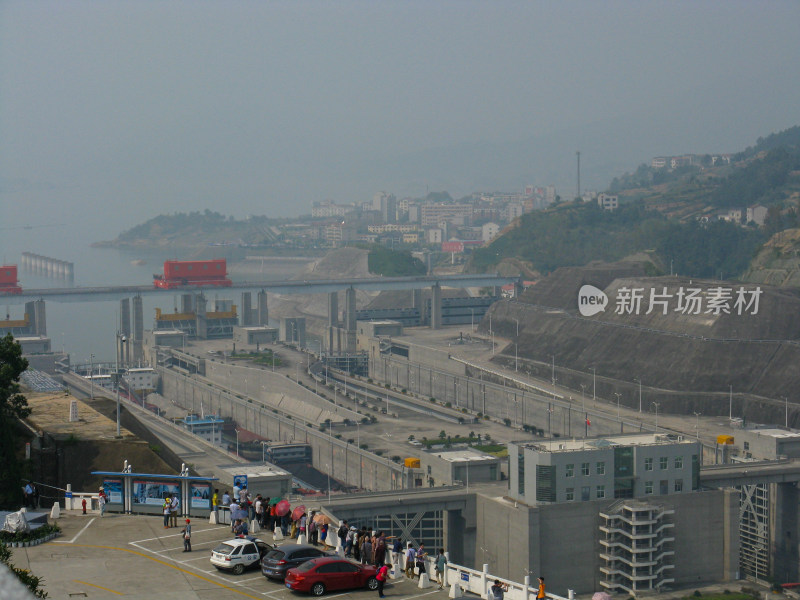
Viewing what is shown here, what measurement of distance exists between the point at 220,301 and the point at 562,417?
5315 centimetres

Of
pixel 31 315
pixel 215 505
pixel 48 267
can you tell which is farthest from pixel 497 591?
pixel 48 267

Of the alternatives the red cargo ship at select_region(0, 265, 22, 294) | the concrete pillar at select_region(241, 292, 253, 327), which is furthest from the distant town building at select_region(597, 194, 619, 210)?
the red cargo ship at select_region(0, 265, 22, 294)

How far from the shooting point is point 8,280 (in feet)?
299

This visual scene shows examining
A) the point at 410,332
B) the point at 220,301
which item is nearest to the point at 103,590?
the point at 410,332

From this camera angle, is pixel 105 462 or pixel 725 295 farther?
pixel 725 295

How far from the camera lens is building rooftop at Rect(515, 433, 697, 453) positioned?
130 feet

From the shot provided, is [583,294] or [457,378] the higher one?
[583,294]

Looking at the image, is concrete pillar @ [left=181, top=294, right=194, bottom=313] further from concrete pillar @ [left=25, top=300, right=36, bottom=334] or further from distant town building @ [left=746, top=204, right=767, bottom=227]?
distant town building @ [left=746, top=204, right=767, bottom=227]

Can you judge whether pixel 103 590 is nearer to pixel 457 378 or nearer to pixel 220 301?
pixel 457 378

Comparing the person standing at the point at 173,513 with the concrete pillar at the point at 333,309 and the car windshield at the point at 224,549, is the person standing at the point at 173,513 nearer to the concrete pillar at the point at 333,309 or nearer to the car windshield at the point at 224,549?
the car windshield at the point at 224,549

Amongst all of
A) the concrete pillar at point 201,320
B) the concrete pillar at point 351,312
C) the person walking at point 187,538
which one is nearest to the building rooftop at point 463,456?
the person walking at point 187,538

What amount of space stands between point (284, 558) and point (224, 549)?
118cm

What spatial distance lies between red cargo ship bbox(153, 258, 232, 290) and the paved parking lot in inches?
2964

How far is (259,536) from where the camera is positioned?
1959 cm
